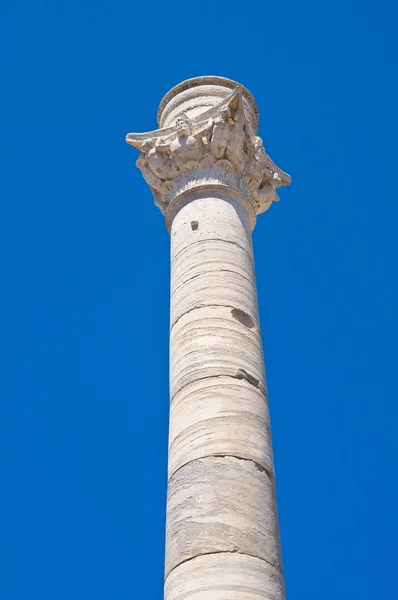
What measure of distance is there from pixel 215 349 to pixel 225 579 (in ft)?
11.7

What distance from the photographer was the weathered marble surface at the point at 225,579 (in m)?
9.53

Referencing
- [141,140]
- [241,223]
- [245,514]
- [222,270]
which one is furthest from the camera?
[141,140]

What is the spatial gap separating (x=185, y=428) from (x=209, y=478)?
107 cm

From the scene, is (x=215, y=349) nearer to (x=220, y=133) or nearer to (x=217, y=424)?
(x=217, y=424)

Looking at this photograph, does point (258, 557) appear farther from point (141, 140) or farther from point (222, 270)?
point (141, 140)

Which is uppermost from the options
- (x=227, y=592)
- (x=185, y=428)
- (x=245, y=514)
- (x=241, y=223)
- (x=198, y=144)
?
(x=198, y=144)

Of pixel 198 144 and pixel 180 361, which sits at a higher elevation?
pixel 198 144

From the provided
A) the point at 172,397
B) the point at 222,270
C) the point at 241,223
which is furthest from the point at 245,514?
the point at 241,223

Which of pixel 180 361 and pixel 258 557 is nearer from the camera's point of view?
pixel 258 557

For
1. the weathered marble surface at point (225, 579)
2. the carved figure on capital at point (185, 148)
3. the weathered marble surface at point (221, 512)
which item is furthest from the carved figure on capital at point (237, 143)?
the weathered marble surface at point (225, 579)

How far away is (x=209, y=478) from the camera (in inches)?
423

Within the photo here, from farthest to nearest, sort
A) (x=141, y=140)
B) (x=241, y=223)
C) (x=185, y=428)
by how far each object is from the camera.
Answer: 1. (x=141, y=140)
2. (x=241, y=223)
3. (x=185, y=428)

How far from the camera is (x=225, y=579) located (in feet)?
31.5

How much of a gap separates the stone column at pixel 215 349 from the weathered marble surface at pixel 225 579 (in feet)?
0.04
